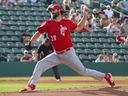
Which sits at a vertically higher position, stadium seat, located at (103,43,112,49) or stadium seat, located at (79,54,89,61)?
stadium seat, located at (103,43,112,49)

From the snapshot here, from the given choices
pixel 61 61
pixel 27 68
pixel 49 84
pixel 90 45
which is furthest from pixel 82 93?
pixel 90 45

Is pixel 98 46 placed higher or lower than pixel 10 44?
lower

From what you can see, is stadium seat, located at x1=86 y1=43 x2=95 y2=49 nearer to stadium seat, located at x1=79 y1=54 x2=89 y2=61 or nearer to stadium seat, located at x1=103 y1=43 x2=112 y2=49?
stadium seat, located at x1=103 y1=43 x2=112 y2=49

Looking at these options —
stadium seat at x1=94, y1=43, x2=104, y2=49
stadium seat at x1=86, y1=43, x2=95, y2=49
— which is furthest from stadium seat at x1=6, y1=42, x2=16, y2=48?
stadium seat at x1=94, y1=43, x2=104, y2=49

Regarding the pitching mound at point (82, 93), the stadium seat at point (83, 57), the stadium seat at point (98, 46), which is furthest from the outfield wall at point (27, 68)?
the pitching mound at point (82, 93)

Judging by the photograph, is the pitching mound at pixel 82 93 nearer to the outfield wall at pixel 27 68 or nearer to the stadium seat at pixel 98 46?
the outfield wall at pixel 27 68

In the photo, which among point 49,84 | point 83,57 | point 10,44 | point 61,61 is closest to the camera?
point 61,61

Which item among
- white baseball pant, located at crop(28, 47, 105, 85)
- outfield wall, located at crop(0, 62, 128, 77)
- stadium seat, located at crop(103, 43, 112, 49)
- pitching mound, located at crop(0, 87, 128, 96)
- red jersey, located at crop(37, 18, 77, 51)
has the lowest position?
outfield wall, located at crop(0, 62, 128, 77)

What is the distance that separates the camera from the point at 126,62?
1994cm

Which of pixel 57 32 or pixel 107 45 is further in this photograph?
pixel 107 45

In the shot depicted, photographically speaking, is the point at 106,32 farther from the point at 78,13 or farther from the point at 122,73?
the point at 122,73

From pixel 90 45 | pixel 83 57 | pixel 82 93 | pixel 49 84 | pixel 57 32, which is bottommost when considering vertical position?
pixel 83 57

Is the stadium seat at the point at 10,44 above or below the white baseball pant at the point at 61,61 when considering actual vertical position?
below

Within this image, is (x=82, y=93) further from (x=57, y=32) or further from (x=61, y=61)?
(x=57, y=32)
